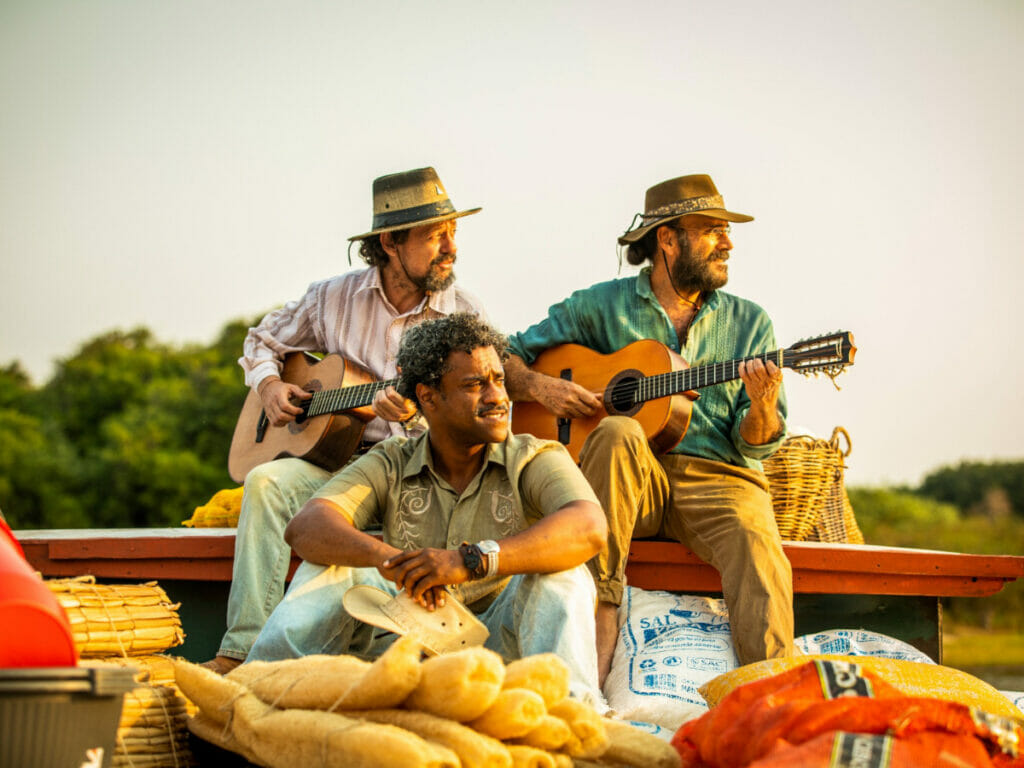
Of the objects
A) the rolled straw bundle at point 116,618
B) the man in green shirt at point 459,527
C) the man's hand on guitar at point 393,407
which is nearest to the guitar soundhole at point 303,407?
the man's hand on guitar at point 393,407

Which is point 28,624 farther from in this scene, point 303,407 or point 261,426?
point 261,426

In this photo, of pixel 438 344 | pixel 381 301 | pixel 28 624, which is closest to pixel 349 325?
pixel 381 301

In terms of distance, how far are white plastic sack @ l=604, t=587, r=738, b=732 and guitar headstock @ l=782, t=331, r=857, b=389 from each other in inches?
42.7

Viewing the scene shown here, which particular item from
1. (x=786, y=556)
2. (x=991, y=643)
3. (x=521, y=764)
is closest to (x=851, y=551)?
(x=786, y=556)

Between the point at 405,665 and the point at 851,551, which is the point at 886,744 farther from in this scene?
the point at 851,551

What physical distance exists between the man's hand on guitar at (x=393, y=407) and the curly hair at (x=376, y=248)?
105 centimetres

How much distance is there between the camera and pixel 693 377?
5.12m

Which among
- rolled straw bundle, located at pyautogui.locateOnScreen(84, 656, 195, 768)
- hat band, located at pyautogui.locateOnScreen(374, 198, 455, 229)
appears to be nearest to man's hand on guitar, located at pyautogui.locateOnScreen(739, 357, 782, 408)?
hat band, located at pyautogui.locateOnScreen(374, 198, 455, 229)

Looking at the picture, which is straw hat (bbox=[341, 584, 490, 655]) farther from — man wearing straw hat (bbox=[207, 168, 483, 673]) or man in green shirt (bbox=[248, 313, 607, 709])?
man wearing straw hat (bbox=[207, 168, 483, 673])

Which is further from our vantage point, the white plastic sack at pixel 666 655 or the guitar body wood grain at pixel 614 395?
the guitar body wood grain at pixel 614 395

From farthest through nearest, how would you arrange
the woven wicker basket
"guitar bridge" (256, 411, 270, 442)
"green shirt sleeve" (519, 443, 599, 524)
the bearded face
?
1. "guitar bridge" (256, 411, 270, 442)
2. the woven wicker basket
3. the bearded face
4. "green shirt sleeve" (519, 443, 599, 524)

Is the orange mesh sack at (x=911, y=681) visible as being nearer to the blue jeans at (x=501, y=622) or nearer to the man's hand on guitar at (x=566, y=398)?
the blue jeans at (x=501, y=622)

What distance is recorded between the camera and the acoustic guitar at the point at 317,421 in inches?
213

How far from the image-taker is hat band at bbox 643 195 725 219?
5551 mm
